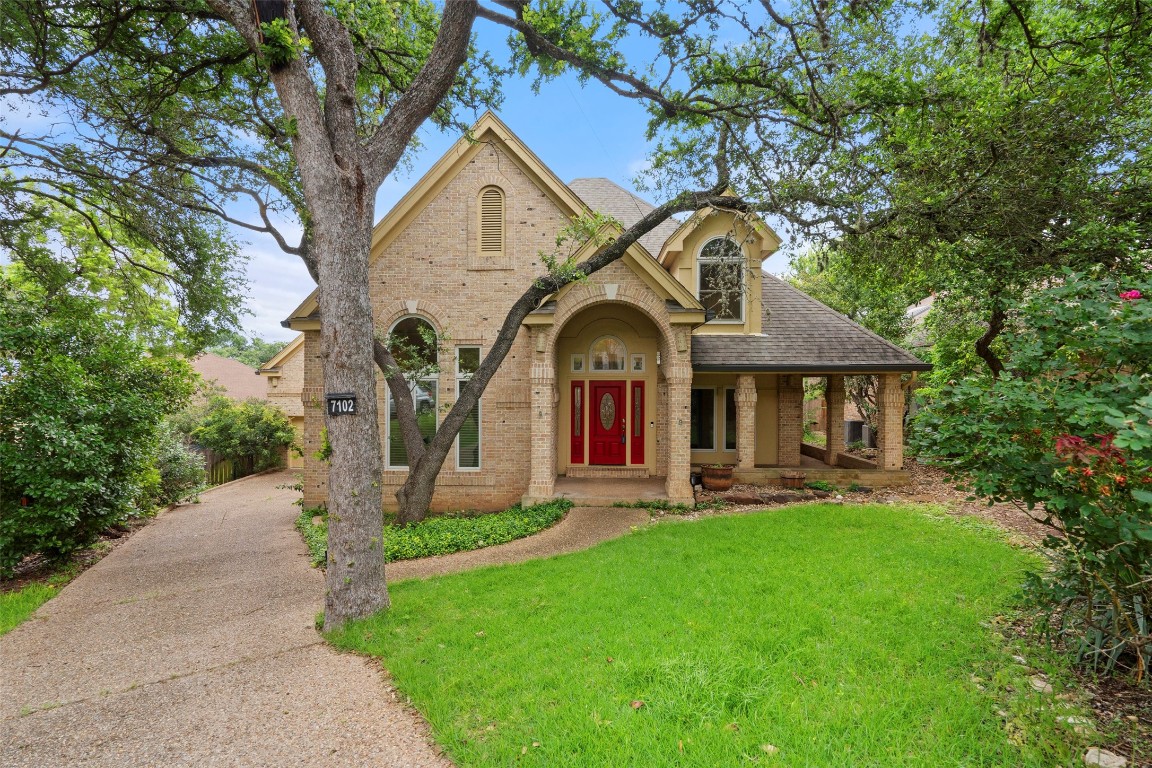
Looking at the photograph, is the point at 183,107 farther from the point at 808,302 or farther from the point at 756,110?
the point at 808,302

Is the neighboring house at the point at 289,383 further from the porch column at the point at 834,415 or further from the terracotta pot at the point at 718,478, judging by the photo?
the porch column at the point at 834,415

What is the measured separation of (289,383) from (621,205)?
16.9 meters

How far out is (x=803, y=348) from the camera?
11766mm

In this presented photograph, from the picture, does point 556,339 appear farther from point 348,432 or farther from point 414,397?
point 348,432

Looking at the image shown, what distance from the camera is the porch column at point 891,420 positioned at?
11500 millimetres

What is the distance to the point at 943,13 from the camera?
845 centimetres

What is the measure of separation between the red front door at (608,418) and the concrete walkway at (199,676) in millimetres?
4534

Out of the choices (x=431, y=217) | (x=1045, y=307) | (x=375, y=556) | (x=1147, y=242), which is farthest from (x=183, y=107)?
(x=1147, y=242)

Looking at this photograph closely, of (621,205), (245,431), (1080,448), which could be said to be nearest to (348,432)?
(1080,448)

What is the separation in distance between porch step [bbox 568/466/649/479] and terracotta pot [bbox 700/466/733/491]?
1723mm

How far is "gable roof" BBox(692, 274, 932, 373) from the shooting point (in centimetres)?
1120

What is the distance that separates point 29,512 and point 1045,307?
487 inches

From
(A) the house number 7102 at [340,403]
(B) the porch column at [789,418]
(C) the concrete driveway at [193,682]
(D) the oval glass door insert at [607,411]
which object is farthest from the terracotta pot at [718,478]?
(A) the house number 7102 at [340,403]

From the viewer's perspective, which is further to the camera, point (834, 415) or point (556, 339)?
point (834, 415)
